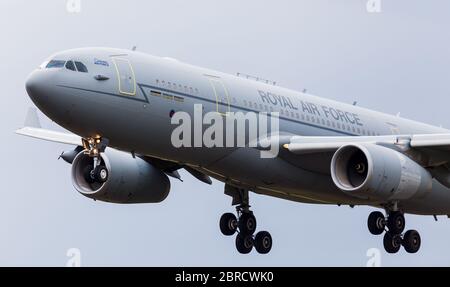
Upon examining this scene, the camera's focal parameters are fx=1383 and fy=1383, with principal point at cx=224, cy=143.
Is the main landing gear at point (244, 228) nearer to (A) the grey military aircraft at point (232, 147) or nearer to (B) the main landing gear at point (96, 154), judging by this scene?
(A) the grey military aircraft at point (232, 147)

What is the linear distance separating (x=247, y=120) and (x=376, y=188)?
5.05 meters

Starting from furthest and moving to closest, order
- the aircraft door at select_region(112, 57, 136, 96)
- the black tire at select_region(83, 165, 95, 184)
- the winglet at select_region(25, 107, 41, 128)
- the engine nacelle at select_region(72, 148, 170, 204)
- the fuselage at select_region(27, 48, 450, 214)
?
the winglet at select_region(25, 107, 41, 128) < the engine nacelle at select_region(72, 148, 170, 204) < the black tire at select_region(83, 165, 95, 184) < the aircraft door at select_region(112, 57, 136, 96) < the fuselage at select_region(27, 48, 450, 214)

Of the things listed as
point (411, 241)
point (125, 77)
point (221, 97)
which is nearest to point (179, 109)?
point (221, 97)

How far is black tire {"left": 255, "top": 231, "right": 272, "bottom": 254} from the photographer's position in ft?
172

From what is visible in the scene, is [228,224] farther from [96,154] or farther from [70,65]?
[70,65]

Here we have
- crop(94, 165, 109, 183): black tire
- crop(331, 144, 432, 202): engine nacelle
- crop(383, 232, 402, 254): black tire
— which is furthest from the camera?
crop(383, 232, 402, 254): black tire

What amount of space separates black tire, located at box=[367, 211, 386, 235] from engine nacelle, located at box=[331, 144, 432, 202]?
4681 mm

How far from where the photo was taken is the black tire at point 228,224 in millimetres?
52594

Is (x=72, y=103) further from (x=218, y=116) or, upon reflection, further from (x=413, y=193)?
(x=413, y=193)

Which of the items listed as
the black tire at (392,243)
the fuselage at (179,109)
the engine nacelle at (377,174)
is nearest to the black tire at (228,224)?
the fuselage at (179,109)

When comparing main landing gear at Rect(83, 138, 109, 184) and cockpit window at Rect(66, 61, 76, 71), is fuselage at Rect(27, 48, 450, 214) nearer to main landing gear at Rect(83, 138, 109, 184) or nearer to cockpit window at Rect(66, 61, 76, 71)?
cockpit window at Rect(66, 61, 76, 71)

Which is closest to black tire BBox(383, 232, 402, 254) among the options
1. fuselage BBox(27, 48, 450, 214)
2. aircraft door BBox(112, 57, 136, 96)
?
fuselage BBox(27, 48, 450, 214)

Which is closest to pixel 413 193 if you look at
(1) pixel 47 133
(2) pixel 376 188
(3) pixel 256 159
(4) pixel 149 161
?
(2) pixel 376 188

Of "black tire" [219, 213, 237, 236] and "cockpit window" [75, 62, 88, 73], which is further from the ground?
"cockpit window" [75, 62, 88, 73]
